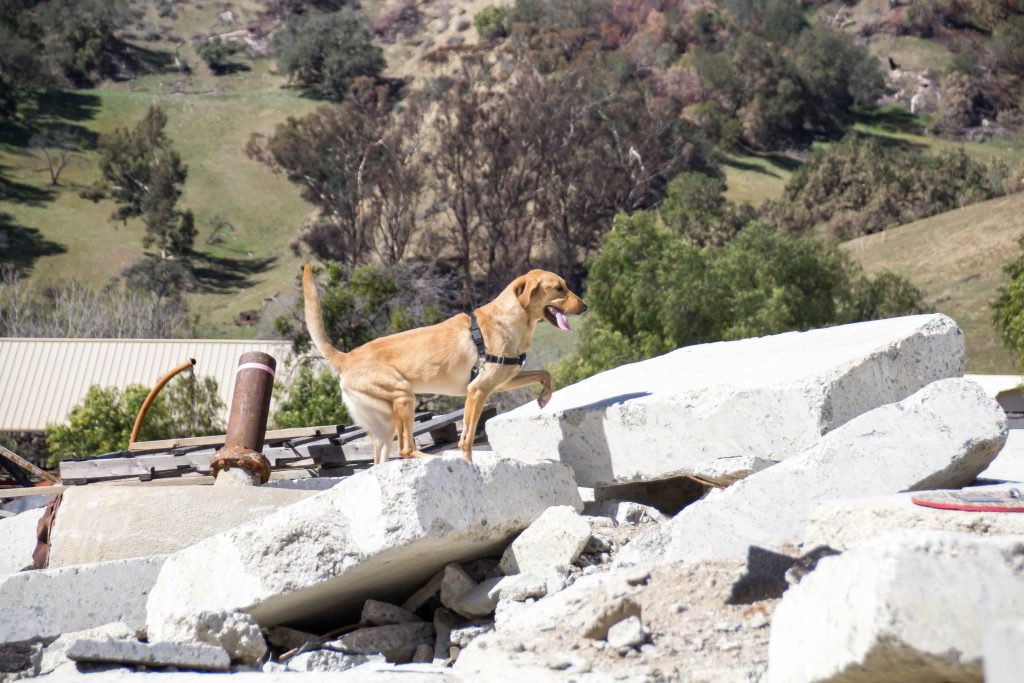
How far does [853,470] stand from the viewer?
673 cm

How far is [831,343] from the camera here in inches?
340

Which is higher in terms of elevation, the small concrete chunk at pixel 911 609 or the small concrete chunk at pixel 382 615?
the small concrete chunk at pixel 911 609

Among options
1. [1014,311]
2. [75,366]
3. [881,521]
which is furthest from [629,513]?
[75,366]

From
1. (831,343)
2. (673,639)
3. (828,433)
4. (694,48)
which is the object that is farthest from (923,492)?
(694,48)

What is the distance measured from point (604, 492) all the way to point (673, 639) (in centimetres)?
340

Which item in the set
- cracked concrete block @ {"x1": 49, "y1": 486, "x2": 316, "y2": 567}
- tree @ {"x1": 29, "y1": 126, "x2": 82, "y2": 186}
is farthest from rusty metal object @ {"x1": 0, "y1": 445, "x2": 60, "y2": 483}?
tree @ {"x1": 29, "y1": 126, "x2": 82, "y2": 186}

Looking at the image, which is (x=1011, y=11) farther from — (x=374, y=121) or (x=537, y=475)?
(x=537, y=475)

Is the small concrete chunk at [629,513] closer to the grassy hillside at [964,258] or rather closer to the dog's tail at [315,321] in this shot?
the dog's tail at [315,321]

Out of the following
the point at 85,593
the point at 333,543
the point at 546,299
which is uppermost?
the point at 546,299

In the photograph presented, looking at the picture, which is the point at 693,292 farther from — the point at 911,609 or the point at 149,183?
the point at 149,183

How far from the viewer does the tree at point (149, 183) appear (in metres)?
54.0

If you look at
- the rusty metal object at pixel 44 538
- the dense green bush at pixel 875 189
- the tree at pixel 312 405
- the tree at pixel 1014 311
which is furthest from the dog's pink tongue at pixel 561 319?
the dense green bush at pixel 875 189

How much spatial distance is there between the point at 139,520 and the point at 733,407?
12.1ft

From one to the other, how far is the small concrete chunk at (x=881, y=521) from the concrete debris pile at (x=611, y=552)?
12 mm
